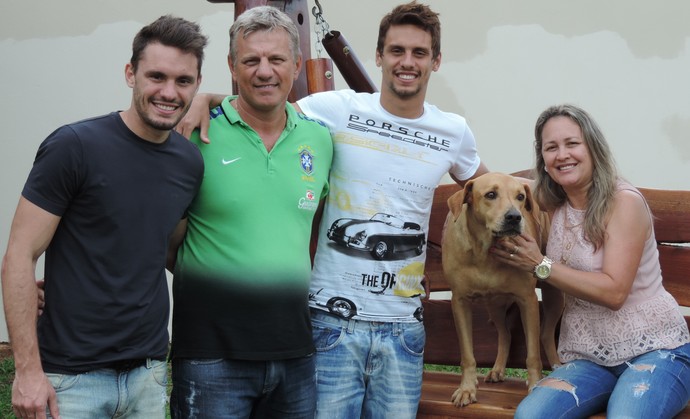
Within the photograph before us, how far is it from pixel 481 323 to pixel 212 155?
5.85 feet

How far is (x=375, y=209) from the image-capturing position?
2879mm

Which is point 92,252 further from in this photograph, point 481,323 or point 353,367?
point 481,323

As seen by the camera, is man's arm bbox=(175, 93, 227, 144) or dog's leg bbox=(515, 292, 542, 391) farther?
dog's leg bbox=(515, 292, 542, 391)

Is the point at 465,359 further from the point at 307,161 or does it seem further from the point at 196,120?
the point at 196,120

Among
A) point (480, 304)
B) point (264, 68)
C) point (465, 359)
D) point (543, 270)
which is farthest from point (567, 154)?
point (264, 68)

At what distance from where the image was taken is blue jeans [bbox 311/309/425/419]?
280 cm

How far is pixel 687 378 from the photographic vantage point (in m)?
2.88

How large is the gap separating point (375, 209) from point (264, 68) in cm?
64

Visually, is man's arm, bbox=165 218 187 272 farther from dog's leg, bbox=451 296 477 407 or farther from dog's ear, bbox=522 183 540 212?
dog's ear, bbox=522 183 540 212

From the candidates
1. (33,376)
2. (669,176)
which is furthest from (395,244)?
(669,176)

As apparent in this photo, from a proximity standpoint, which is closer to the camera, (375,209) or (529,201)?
(375,209)

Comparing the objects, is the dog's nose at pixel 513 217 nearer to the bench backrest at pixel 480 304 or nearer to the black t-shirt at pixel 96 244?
the bench backrest at pixel 480 304

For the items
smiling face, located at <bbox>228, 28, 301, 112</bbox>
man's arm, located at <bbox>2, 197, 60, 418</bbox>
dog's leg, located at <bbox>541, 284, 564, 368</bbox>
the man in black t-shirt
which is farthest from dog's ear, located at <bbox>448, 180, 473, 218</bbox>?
man's arm, located at <bbox>2, 197, 60, 418</bbox>

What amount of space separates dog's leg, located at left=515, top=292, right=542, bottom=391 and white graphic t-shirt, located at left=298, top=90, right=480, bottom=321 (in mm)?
643
